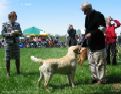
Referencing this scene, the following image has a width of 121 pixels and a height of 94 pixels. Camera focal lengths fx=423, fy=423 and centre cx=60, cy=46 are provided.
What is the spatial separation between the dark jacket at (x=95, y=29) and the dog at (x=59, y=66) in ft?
1.79

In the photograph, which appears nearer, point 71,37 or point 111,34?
point 111,34

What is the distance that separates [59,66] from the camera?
10.2 m

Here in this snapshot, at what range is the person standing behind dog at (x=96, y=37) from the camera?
10727mm

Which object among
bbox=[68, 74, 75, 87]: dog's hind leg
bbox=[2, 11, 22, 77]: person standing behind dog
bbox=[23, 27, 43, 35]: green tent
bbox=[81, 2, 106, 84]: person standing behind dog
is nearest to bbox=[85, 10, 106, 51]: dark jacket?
bbox=[81, 2, 106, 84]: person standing behind dog

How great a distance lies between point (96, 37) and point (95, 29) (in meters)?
0.24

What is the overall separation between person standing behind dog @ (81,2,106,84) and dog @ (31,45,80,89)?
21.6 inches

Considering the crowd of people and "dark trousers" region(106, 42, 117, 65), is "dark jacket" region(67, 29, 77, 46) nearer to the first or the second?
"dark trousers" region(106, 42, 117, 65)

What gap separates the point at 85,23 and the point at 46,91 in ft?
7.37

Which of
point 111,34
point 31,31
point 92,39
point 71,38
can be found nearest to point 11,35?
point 92,39

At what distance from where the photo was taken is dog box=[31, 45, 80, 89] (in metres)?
9.99

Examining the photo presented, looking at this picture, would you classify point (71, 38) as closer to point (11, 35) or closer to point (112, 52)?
point (112, 52)

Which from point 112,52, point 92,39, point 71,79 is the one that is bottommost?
point 71,79

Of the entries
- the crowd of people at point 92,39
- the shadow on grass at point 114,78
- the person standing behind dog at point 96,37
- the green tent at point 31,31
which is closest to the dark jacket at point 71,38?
A: the crowd of people at point 92,39

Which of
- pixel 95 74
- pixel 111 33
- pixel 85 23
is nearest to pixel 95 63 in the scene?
pixel 95 74
